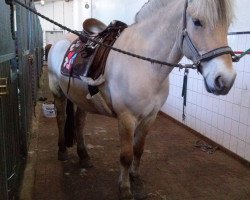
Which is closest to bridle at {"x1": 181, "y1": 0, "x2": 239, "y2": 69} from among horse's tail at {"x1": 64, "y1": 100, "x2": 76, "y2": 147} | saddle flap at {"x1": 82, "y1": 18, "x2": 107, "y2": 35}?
saddle flap at {"x1": 82, "y1": 18, "x2": 107, "y2": 35}

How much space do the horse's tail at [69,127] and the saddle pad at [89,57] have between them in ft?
1.86

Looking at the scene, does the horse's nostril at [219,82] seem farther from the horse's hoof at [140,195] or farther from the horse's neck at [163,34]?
the horse's hoof at [140,195]

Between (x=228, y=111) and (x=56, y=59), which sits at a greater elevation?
(x=56, y=59)

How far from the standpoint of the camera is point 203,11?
164 cm

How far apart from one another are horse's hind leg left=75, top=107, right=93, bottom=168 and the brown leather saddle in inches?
23.3

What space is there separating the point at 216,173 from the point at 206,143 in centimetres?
92

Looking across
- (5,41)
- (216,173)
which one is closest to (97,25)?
(5,41)

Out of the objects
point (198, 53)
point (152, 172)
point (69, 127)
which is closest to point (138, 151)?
point (152, 172)

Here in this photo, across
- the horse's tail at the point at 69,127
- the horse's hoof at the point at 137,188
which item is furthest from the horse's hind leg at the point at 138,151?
the horse's tail at the point at 69,127

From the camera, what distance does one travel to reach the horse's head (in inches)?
A: 63.2

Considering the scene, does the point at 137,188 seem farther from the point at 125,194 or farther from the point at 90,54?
the point at 90,54

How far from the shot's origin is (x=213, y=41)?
1.67 metres

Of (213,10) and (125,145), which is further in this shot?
(125,145)

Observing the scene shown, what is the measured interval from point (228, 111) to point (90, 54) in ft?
6.31
